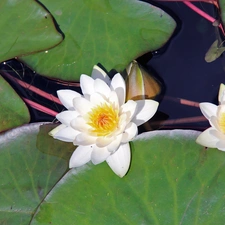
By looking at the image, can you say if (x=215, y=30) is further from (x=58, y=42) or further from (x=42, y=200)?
(x=42, y=200)

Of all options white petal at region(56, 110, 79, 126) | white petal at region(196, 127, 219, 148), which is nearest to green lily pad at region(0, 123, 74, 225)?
white petal at region(56, 110, 79, 126)

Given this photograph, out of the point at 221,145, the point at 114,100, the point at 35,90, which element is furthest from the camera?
the point at 35,90

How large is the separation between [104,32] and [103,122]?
0.64 meters

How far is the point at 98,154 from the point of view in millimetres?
1798

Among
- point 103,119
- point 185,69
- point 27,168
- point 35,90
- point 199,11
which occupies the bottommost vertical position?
point 27,168

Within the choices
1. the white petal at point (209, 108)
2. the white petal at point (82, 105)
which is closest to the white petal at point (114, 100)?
the white petal at point (82, 105)

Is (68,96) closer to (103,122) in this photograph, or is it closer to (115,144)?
(103,122)

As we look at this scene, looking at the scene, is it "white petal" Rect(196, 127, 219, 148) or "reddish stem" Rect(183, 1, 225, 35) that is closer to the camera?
"white petal" Rect(196, 127, 219, 148)

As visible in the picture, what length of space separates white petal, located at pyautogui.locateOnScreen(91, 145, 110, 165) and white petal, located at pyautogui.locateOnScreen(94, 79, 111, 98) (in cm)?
28

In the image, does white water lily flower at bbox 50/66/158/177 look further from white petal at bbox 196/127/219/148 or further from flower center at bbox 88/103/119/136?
white petal at bbox 196/127/219/148

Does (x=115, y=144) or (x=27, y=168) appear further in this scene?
(x=27, y=168)

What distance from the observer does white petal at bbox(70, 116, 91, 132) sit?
1.84 m

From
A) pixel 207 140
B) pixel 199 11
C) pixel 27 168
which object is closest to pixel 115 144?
pixel 207 140

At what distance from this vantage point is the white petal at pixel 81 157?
1860mm
